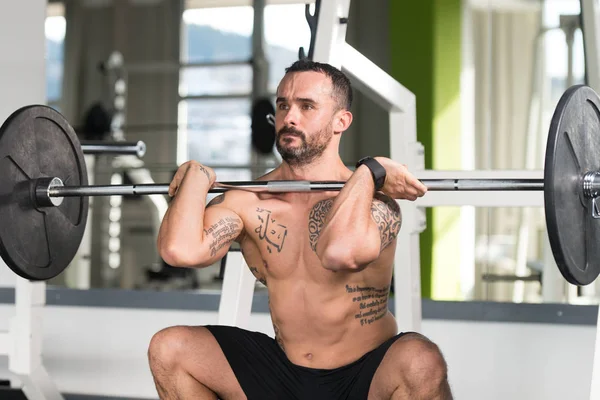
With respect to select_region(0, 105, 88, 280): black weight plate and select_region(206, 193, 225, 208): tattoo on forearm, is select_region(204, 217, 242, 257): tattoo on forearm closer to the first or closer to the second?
select_region(206, 193, 225, 208): tattoo on forearm

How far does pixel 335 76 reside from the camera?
2322 millimetres

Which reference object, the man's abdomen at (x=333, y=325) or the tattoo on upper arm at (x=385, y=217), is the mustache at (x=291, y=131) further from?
the man's abdomen at (x=333, y=325)

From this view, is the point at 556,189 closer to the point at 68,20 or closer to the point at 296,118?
the point at 296,118

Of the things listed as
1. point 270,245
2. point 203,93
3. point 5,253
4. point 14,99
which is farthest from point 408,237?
point 203,93

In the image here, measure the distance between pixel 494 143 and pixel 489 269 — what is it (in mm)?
683

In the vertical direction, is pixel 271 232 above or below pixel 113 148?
below

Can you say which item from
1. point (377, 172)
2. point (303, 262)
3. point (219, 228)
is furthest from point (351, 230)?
point (219, 228)

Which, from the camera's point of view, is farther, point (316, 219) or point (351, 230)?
point (316, 219)

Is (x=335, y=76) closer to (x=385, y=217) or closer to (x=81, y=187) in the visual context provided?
(x=385, y=217)

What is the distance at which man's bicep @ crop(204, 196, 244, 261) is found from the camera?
7.10ft

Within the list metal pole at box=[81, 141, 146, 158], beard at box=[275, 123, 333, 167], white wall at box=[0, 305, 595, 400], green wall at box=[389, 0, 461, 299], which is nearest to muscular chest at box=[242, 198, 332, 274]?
beard at box=[275, 123, 333, 167]

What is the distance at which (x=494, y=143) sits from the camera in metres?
4.58

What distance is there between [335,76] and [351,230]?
0.51m

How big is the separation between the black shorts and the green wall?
8.57 feet
